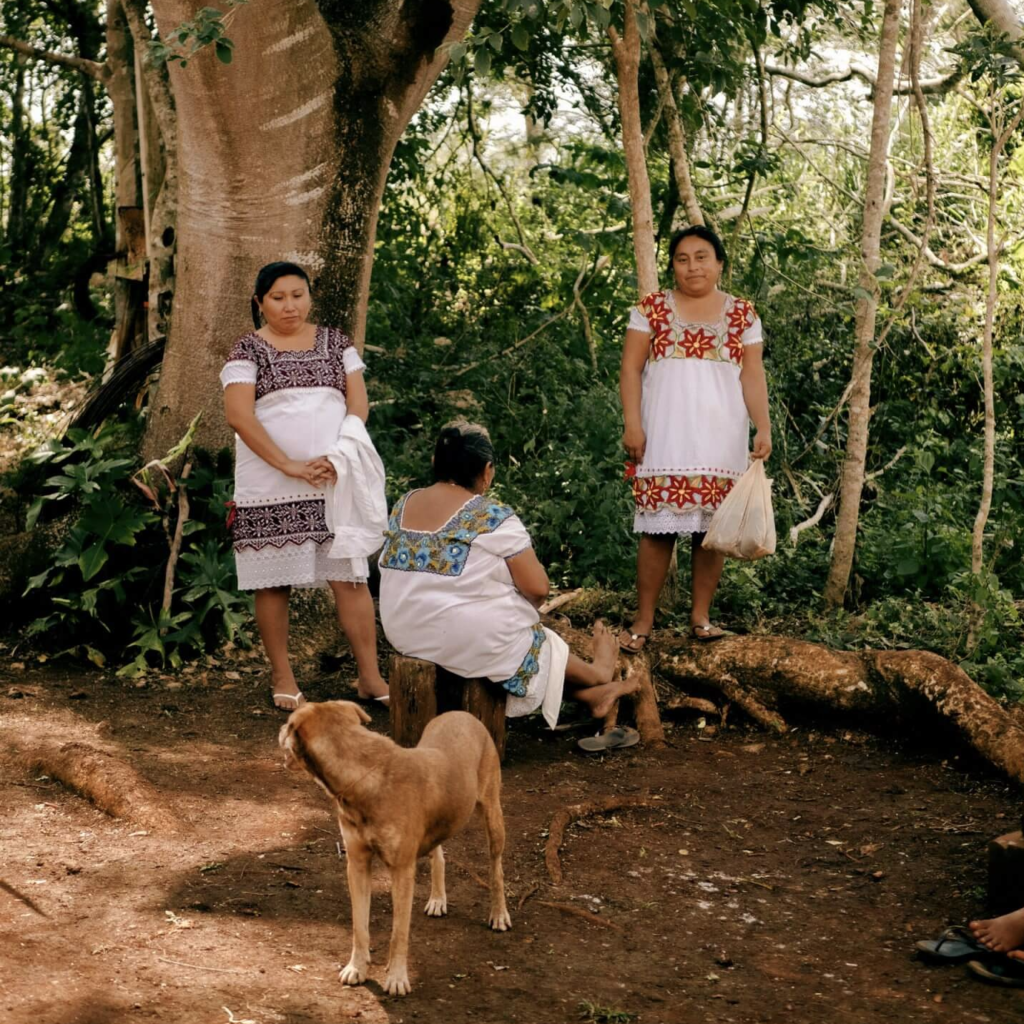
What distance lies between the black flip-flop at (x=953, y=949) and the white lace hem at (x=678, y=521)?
2.37 m

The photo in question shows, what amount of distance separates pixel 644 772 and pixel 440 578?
4.01 feet

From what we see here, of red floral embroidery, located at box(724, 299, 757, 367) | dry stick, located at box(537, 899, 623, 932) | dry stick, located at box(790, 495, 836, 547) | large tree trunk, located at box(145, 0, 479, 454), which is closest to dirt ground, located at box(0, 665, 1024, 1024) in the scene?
dry stick, located at box(537, 899, 623, 932)

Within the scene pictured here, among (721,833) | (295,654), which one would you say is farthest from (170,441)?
(721,833)

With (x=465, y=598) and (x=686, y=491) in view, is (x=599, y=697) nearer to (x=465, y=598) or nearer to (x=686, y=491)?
(x=465, y=598)

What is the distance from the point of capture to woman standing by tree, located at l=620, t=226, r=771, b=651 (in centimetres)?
563

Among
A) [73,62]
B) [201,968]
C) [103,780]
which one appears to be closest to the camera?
[201,968]

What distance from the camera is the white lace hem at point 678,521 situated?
565 centimetres

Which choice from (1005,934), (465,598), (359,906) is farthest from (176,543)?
(1005,934)

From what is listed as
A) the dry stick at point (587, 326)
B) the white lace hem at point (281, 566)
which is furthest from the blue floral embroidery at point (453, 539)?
the dry stick at point (587, 326)

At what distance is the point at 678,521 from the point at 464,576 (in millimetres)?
1283

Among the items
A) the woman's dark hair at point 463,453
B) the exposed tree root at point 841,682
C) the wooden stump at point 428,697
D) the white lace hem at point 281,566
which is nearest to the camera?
the woman's dark hair at point 463,453

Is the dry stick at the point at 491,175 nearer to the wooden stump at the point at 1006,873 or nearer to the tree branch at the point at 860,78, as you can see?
the tree branch at the point at 860,78

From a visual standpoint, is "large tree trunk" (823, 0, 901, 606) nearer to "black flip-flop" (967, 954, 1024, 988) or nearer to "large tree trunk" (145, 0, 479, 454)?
"large tree trunk" (145, 0, 479, 454)

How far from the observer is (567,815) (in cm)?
455
